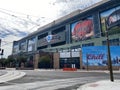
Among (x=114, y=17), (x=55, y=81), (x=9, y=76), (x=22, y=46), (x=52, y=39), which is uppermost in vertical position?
(x=114, y=17)

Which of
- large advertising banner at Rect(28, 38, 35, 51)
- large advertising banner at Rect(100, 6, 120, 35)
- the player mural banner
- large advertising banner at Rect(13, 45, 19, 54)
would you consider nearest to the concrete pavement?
the player mural banner

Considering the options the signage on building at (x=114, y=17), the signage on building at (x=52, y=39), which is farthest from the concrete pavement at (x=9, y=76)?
the signage on building at (x=52, y=39)

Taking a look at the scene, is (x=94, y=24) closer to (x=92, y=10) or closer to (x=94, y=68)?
(x=92, y=10)

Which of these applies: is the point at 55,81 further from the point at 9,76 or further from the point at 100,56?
the point at 100,56

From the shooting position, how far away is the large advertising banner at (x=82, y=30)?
92812 mm

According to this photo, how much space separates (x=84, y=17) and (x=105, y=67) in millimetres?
30141

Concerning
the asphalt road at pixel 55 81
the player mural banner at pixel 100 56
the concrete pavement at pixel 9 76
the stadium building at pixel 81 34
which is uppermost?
the stadium building at pixel 81 34

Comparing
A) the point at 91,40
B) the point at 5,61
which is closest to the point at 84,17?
the point at 91,40

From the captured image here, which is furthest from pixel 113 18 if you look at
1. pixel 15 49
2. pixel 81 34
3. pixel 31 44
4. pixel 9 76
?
pixel 15 49

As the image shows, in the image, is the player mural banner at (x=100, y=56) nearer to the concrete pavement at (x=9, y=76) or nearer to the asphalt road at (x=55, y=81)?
the concrete pavement at (x=9, y=76)

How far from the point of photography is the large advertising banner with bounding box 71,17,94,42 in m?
92.8

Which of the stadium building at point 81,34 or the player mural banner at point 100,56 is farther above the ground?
the stadium building at point 81,34

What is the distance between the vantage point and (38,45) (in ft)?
430

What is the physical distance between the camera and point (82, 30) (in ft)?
318
